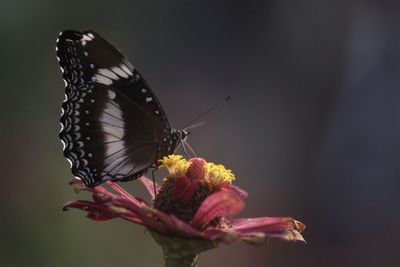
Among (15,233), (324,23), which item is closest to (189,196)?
(15,233)

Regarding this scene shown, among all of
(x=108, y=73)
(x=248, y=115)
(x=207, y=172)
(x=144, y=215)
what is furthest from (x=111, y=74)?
(x=248, y=115)

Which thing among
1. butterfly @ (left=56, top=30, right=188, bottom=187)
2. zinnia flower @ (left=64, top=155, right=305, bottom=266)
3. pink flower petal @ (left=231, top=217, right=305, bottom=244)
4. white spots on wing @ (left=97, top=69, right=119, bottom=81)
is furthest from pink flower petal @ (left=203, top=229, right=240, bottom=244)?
white spots on wing @ (left=97, top=69, right=119, bottom=81)

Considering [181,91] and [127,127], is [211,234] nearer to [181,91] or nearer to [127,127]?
[127,127]

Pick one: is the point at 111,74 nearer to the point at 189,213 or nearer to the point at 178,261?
the point at 189,213

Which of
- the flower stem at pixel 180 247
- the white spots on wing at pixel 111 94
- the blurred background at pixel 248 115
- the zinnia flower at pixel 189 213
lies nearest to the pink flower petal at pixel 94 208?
the zinnia flower at pixel 189 213

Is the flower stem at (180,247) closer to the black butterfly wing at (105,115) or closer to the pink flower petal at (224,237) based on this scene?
the pink flower petal at (224,237)

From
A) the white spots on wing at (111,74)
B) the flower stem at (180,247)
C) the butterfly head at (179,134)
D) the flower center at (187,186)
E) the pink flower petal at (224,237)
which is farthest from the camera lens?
the butterfly head at (179,134)

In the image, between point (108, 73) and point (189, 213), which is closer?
point (189, 213)
